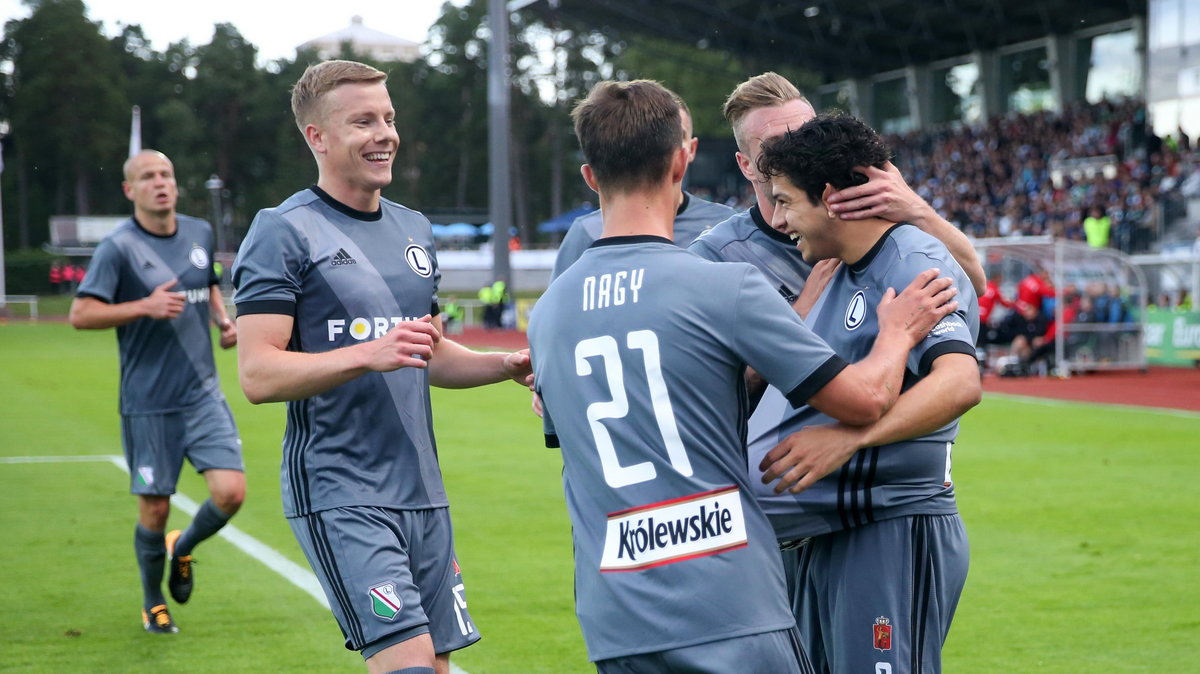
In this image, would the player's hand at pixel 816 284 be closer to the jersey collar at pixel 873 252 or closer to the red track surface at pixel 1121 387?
the jersey collar at pixel 873 252

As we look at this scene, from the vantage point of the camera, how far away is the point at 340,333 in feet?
13.4

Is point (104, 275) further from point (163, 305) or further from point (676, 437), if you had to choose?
point (676, 437)

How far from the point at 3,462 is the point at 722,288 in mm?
12557

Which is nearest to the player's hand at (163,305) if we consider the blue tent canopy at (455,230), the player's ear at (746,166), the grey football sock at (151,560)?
the grey football sock at (151,560)

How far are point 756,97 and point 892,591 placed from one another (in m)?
1.71

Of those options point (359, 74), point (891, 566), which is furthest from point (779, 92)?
point (891, 566)

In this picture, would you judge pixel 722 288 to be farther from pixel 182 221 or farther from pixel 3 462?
pixel 3 462

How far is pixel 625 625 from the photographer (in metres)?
2.86

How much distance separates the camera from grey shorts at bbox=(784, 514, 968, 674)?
3357 mm

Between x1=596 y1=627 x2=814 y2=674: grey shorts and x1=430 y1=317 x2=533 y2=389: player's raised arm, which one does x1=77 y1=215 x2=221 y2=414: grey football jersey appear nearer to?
x1=430 y1=317 x2=533 y2=389: player's raised arm

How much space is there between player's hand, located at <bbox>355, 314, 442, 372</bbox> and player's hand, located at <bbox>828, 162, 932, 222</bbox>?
1223 millimetres

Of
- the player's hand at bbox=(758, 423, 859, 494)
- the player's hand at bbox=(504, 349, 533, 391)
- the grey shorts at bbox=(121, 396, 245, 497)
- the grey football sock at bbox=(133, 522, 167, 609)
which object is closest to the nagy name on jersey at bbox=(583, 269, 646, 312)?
the player's hand at bbox=(758, 423, 859, 494)

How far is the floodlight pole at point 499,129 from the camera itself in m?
38.0

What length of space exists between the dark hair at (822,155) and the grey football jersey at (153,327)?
4.79 metres
